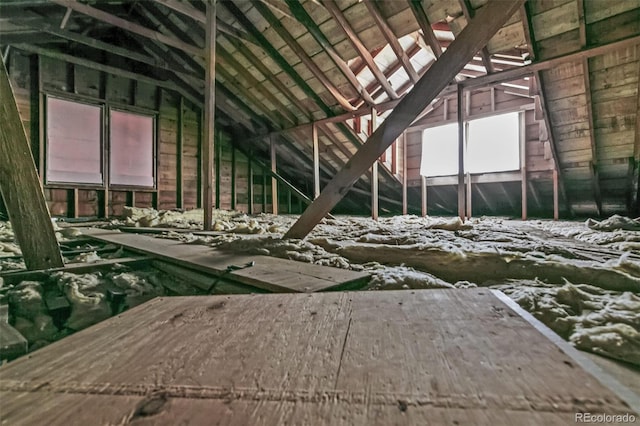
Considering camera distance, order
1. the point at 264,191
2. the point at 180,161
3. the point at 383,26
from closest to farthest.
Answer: the point at 383,26
the point at 180,161
the point at 264,191

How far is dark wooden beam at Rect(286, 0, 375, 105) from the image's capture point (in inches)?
147

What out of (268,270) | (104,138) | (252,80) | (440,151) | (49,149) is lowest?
(268,270)

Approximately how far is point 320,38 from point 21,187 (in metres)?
3.60

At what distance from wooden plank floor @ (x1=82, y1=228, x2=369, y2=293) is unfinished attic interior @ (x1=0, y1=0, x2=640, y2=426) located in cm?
2

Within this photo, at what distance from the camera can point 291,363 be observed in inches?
21.6

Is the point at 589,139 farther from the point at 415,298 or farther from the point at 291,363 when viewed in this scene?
the point at 291,363

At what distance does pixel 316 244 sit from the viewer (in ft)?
6.82

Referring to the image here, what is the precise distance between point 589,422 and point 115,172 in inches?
253

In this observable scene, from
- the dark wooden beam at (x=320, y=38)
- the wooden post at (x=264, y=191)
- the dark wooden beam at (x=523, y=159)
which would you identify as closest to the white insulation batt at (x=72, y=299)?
the dark wooden beam at (x=320, y=38)

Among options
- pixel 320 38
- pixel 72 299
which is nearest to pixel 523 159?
pixel 320 38

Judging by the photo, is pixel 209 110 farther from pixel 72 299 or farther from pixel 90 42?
pixel 90 42

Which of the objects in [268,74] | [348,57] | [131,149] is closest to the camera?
[348,57]

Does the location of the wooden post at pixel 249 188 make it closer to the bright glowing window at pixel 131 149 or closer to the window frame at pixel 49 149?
the bright glowing window at pixel 131 149

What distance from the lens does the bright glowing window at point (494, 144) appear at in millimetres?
5922
